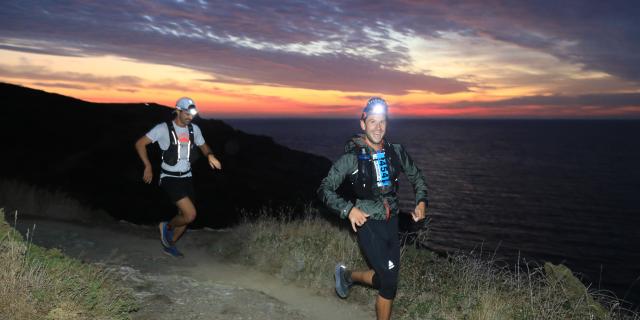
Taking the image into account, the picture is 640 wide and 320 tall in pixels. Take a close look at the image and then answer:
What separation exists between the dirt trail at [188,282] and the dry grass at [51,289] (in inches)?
18.4

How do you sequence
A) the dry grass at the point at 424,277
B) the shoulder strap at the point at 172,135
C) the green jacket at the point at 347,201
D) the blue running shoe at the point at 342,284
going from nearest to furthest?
the green jacket at the point at 347,201
the dry grass at the point at 424,277
the blue running shoe at the point at 342,284
the shoulder strap at the point at 172,135

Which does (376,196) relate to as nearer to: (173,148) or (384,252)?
(384,252)

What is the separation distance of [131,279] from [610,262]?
107 feet

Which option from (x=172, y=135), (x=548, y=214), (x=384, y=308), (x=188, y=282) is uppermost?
(x=172, y=135)

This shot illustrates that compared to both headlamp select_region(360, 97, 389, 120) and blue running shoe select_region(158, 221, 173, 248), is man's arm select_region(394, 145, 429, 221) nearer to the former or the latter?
headlamp select_region(360, 97, 389, 120)

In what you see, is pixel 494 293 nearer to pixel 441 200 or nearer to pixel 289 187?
pixel 289 187

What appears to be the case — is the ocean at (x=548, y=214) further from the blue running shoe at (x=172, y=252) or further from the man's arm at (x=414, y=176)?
the blue running shoe at (x=172, y=252)

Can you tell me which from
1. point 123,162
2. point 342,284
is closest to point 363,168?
point 342,284

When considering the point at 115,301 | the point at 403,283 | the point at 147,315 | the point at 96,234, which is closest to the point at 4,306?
the point at 115,301

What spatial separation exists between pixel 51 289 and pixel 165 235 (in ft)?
12.9

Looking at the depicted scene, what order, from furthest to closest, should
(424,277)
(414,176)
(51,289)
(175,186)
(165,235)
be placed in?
(165,235) < (175,186) < (424,277) < (414,176) < (51,289)

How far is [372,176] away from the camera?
4727mm

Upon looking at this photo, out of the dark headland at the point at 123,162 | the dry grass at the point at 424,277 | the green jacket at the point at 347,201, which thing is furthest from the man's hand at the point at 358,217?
the dark headland at the point at 123,162

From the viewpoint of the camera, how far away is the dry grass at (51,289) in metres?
3.57
